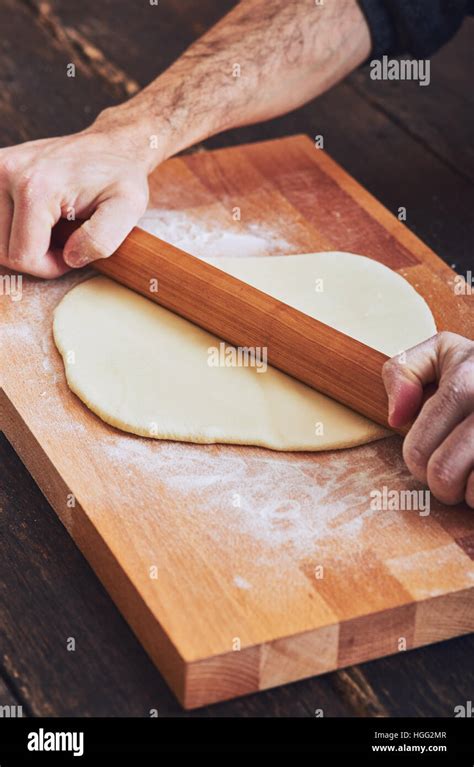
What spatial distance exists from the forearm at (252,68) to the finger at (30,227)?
31cm

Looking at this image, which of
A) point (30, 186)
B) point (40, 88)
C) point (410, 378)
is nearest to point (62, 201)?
point (30, 186)

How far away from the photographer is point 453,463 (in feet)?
4.58

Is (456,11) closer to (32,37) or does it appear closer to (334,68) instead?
(334,68)

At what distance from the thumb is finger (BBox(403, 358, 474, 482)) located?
0.21 ft

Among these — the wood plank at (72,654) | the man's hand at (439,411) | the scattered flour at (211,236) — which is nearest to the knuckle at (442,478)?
the man's hand at (439,411)

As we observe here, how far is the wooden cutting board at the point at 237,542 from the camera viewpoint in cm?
130

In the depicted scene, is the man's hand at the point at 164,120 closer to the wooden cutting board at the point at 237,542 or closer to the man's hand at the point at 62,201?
the man's hand at the point at 62,201

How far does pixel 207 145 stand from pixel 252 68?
443 millimetres

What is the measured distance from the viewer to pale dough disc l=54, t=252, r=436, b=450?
161 centimetres

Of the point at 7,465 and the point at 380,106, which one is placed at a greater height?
the point at 380,106

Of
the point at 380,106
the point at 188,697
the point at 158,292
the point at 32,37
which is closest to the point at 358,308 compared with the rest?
the point at 158,292

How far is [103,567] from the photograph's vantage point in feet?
4.70

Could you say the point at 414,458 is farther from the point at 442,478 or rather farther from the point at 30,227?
the point at 30,227

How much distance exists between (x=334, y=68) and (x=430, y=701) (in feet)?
4.88
